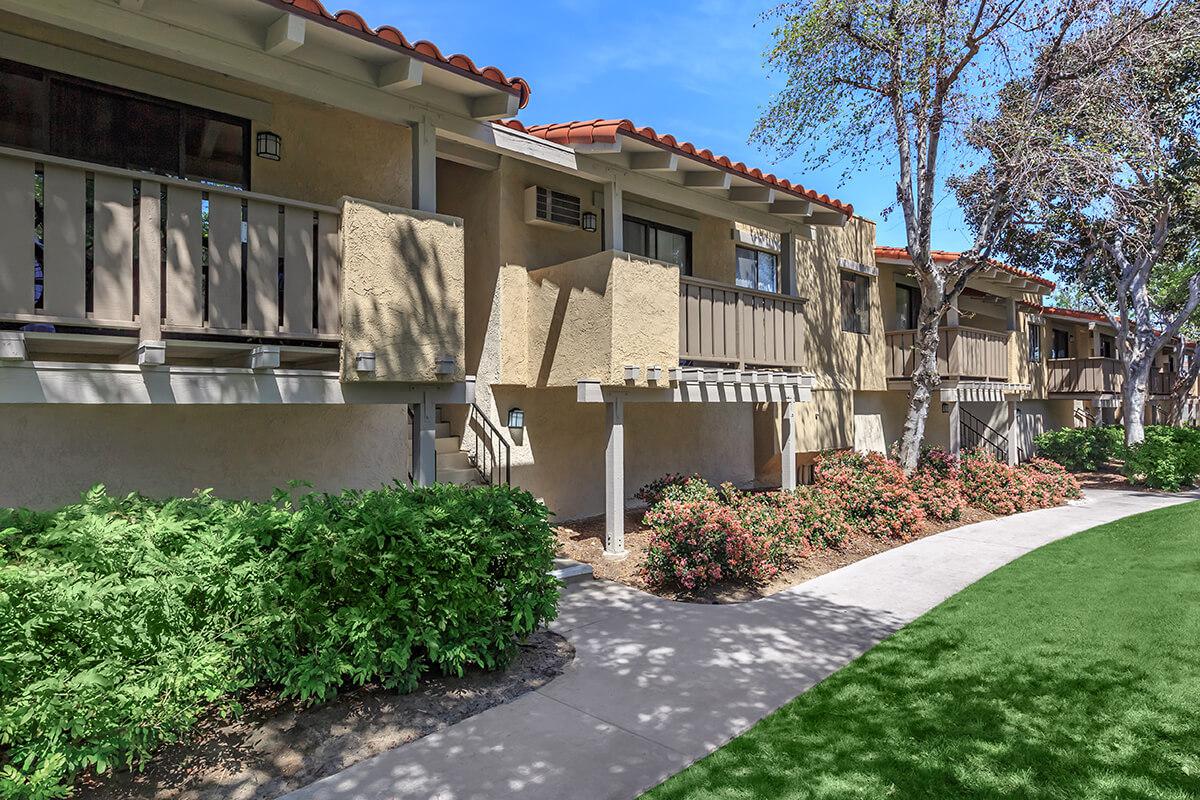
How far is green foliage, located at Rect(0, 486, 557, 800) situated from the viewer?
338cm

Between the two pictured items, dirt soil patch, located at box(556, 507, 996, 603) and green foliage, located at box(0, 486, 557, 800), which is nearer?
green foliage, located at box(0, 486, 557, 800)

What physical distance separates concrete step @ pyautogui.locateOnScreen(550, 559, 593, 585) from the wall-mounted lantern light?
5.79m

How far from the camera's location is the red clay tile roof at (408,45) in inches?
223

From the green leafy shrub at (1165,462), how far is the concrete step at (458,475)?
1798 centimetres

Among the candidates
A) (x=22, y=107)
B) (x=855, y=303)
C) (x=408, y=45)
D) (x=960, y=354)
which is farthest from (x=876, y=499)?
(x=22, y=107)

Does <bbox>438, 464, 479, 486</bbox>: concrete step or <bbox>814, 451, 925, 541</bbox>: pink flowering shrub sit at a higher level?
<bbox>438, 464, 479, 486</bbox>: concrete step

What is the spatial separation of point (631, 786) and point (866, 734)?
1.73m

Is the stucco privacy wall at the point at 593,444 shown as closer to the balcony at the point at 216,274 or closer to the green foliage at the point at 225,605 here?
the balcony at the point at 216,274

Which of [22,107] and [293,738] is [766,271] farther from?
[293,738]

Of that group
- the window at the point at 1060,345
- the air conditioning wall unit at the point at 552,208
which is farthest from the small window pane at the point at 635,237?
the window at the point at 1060,345

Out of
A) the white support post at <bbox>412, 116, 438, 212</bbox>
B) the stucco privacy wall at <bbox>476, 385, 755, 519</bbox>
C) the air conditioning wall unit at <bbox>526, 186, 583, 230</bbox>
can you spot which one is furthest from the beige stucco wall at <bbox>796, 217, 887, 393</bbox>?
the white support post at <bbox>412, 116, 438, 212</bbox>

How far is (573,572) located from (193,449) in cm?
448

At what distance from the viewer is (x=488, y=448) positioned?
1014 cm

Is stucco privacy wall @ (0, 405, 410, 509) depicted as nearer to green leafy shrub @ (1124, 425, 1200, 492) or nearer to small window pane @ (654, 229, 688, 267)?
small window pane @ (654, 229, 688, 267)
